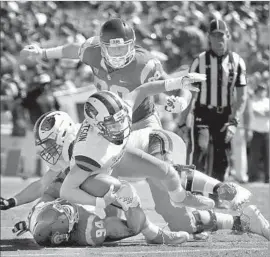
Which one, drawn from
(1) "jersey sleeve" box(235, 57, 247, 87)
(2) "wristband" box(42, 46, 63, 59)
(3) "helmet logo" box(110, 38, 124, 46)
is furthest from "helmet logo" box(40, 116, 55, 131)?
(1) "jersey sleeve" box(235, 57, 247, 87)

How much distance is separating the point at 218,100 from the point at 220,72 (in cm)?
29

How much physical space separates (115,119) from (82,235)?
37.9 inches

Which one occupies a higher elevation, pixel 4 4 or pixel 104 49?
pixel 4 4

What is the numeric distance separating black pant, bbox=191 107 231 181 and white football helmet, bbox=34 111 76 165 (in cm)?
215

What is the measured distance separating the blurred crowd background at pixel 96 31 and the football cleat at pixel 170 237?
548 cm

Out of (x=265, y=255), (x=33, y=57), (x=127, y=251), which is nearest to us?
(x=265, y=255)

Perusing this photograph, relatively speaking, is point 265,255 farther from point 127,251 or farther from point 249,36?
point 249,36

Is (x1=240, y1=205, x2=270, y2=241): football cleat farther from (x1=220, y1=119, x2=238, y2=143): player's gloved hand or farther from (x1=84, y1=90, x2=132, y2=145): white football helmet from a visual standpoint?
(x1=220, y1=119, x2=238, y2=143): player's gloved hand

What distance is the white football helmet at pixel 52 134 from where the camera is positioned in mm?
5781

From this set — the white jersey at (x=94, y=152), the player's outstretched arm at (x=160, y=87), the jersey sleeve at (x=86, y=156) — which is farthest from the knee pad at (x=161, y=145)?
the jersey sleeve at (x=86, y=156)

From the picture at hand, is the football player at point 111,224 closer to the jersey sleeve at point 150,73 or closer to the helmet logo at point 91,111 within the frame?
the helmet logo at point 91,111

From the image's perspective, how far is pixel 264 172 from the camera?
11.0 meters

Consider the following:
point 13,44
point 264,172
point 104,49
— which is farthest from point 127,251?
point 13,44

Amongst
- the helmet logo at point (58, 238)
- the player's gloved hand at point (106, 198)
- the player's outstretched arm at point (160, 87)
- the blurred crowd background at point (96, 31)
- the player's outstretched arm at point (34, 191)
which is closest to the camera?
the player's gloved hand at point (106, 198)
